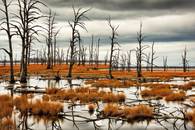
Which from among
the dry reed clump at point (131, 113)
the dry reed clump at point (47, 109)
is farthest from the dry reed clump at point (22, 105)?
the dry reed clump at point (131, 113)

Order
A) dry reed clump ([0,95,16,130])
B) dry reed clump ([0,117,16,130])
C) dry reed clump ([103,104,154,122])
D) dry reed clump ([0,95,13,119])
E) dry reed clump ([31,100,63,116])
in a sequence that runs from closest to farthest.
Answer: dry reed clump ([0,117,16,130]) < dry reed clump ([0,95,16,130]) < dry reed clump ([0,95,13,119]) < dry reed clump ([103,104,154,122]) < dry reed clump ([31,100,63,116])

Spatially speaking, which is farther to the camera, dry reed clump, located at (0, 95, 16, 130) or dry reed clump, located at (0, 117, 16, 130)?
dry reed clump, located at (0, 95, 16, 130)

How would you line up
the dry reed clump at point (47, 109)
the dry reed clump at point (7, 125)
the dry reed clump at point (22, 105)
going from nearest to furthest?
1. the dry reed clump at point (7, 125)
2. the dry reed clump at point (47, 109)
3. the dry reed clump at point (22, 105)

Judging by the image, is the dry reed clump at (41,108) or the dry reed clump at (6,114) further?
the dry reed clump at (41,108)

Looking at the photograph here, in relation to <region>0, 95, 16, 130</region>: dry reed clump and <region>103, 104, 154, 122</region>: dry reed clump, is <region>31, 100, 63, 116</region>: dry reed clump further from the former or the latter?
Result: <region>103, 104, 154, 122</region>: dry reed clump

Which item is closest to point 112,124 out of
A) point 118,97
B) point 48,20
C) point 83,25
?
point 118,97

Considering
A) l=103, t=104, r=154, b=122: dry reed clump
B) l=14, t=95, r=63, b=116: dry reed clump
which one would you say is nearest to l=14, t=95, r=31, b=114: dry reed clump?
l=14, t=95, r=63, b=116: dry reed clump

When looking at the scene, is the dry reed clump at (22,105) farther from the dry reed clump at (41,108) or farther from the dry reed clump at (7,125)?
the dry reed clump at (7,125)

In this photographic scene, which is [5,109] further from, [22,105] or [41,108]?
[41,108]

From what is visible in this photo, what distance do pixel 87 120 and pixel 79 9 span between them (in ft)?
134

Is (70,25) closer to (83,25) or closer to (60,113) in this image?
(83,25)

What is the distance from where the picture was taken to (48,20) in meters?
83.2

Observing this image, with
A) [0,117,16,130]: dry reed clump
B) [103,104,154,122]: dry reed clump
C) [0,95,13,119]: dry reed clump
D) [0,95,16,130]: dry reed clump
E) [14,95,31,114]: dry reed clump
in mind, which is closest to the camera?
[0,117,16,130]: dry reed clump

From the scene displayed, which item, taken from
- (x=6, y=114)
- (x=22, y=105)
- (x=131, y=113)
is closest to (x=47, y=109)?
(x=22, y=105)
